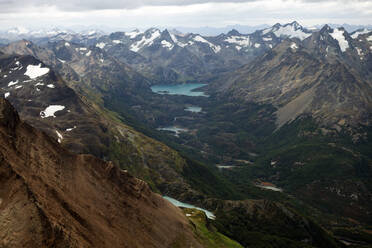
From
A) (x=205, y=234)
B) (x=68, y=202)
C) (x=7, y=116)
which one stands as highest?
(x=7, y=116)

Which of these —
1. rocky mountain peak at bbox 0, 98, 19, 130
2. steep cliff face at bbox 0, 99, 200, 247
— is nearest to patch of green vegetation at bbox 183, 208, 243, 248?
steep cliff face at bbox 0, 99, 200, 247

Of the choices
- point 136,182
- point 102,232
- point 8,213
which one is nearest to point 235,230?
point 136,182

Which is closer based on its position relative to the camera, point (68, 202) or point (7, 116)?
point (68, 202)

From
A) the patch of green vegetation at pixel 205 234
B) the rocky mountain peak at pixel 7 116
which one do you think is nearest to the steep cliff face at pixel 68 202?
the rocky mountain peak at pixel 7 116

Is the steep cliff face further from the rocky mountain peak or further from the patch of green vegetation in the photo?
the patch of green vegetation

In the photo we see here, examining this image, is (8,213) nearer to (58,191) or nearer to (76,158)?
(58,191)

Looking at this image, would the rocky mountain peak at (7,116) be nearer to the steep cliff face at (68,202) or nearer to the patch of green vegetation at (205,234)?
the steep cliff face at (68,202)

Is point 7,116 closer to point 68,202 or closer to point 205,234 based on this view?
point 68,202

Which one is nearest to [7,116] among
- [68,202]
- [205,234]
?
[68,202]
